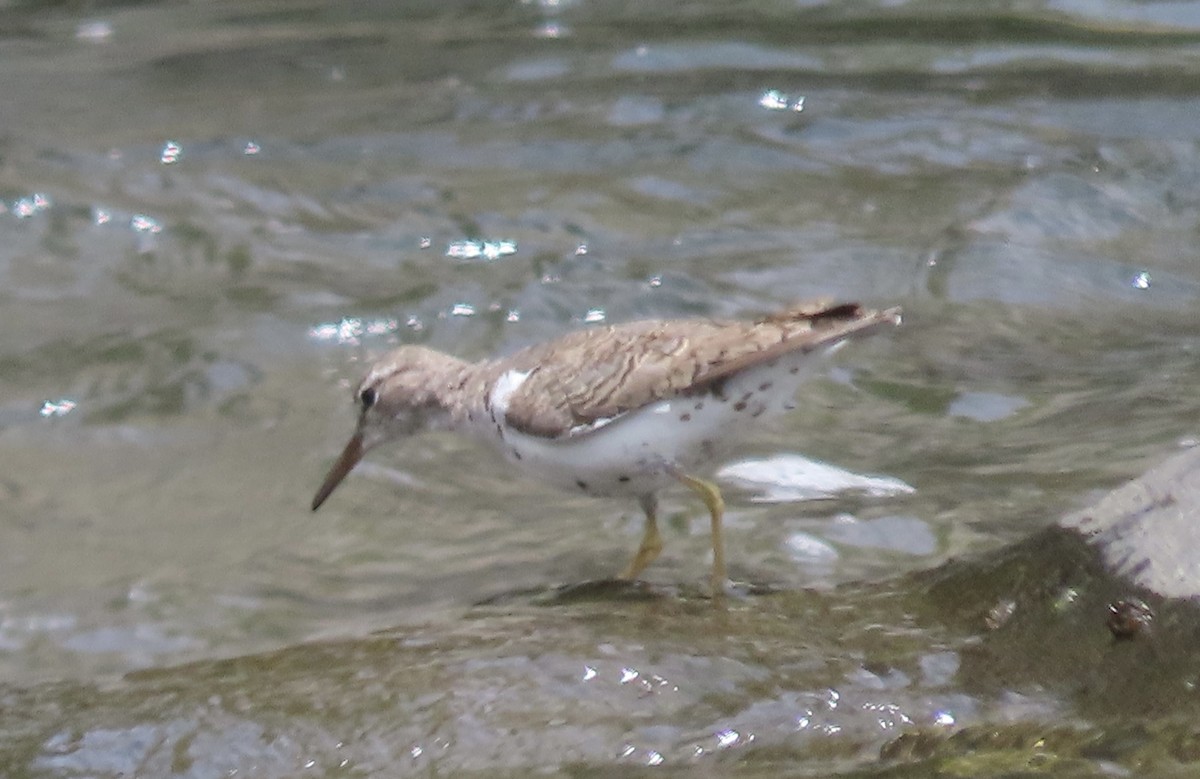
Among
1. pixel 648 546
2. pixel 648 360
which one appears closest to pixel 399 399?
pixel 648 546

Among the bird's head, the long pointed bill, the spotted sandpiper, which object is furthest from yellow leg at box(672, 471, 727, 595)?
the long pointed bill

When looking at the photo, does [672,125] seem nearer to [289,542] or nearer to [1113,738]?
[289,542]

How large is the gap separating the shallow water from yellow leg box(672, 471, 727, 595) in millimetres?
196

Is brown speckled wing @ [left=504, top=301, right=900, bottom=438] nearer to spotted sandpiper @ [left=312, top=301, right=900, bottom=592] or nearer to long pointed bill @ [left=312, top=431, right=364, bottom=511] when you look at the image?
spotted sandpiper @ [left=312, top=301, right=900, bottom=592]

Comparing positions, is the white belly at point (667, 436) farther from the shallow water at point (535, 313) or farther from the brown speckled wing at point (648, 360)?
the shallow water at point (535, 313)

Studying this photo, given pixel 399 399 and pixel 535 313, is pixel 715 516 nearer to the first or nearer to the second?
pixel 399 399

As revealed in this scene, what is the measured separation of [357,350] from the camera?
9.01 metres

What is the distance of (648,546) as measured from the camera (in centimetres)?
618

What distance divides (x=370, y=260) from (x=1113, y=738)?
681cm

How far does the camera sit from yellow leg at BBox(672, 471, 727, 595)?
5.74m

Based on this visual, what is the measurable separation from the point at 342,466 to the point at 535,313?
249cm

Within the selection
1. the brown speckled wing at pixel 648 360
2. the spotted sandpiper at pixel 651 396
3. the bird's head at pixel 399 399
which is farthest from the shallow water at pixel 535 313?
the brown speckled wing at pixel 648 360

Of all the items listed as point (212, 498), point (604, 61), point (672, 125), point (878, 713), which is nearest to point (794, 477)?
point (212, 498)

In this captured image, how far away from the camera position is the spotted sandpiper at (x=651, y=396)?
216 inches
